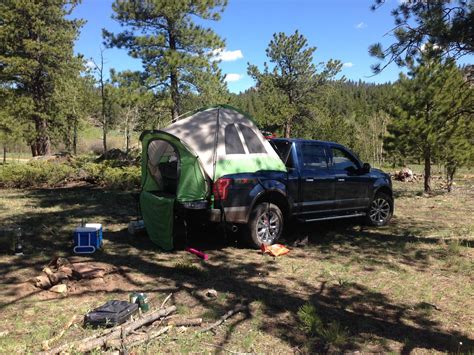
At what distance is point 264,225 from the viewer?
7.02m

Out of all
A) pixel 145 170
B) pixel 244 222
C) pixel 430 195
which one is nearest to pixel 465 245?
pixel 244 222

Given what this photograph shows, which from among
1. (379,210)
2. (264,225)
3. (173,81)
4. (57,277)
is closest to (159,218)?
(264,225)

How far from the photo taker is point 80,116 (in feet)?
86.0

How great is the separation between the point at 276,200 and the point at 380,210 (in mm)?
3075

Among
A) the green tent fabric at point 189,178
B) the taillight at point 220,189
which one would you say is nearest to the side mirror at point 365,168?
the taillight at point 220,189

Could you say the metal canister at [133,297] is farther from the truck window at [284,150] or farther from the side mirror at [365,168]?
the side mirror at [365,168]

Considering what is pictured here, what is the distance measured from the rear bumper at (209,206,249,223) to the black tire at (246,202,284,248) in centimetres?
23

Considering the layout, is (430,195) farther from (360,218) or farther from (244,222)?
(244,222)

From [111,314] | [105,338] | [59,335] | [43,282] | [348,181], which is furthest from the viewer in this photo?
[348,181]

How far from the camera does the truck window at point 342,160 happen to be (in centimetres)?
826

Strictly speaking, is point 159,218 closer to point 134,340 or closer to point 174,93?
point 134,340

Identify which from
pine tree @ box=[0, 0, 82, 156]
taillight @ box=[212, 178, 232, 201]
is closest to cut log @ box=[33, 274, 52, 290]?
taillight @ box=[212, 178, 232, 201]

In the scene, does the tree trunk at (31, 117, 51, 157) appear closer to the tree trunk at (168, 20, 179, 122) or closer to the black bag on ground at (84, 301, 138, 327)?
the tree trunk at (168, 20, 179, 122)

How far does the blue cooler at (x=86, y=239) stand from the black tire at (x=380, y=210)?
18.1 ft
